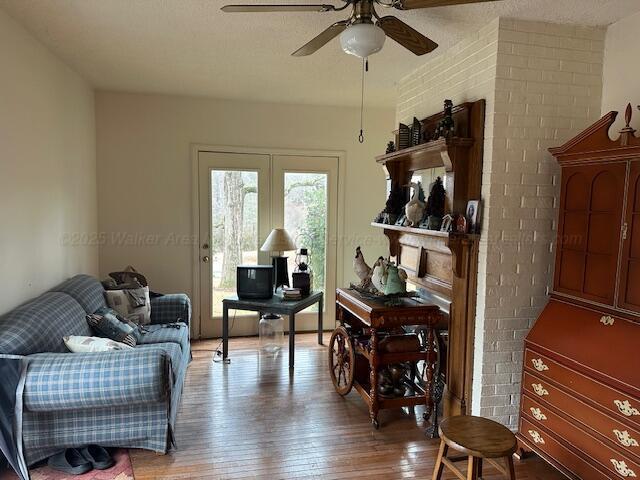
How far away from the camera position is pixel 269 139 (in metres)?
4.93

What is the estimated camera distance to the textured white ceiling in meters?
2.52

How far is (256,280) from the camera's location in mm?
4180

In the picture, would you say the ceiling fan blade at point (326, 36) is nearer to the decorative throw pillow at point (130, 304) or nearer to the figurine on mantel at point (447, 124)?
the figurine on mantel at point (447, 124)

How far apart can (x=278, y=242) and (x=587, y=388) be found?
121 inches

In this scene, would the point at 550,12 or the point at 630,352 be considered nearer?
the point at 630,352

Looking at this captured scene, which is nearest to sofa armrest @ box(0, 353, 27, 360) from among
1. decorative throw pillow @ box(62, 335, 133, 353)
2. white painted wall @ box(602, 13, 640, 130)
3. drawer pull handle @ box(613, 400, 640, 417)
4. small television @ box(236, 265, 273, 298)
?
decorative throw pillow @ box(62, 335, 133, 353)

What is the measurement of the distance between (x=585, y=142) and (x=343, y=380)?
2282 mm

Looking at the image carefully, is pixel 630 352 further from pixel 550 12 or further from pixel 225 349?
pixel 225 349

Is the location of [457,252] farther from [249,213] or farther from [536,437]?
[249,213]

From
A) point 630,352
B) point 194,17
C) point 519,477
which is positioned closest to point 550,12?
point 630,352

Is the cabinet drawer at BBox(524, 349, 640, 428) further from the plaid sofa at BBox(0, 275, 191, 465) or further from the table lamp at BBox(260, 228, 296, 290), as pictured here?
the table lamp at BBox(260, 228, 296, 290)

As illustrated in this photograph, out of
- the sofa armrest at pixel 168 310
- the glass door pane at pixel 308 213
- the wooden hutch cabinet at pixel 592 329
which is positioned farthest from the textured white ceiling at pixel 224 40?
the sofa armrest at pixel 168 310

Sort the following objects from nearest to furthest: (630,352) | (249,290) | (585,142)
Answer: (630,352)
(585,142)
(249,290)

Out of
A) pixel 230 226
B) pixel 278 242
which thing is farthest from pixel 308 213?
pixel 230 226
